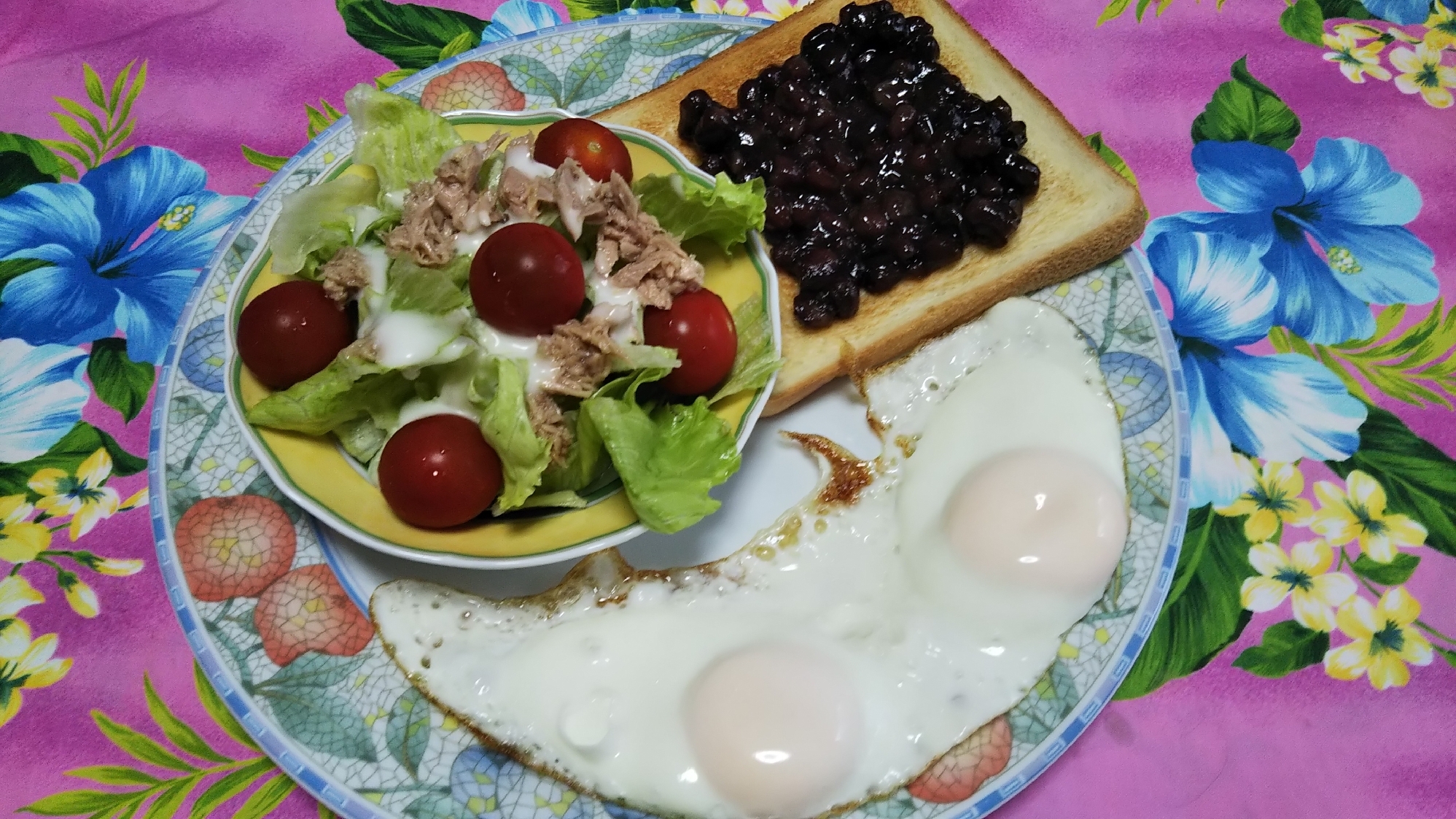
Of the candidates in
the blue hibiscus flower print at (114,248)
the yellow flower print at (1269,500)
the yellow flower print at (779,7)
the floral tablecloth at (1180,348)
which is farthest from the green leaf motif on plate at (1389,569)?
the blue hibiscus flower print at (114,248)

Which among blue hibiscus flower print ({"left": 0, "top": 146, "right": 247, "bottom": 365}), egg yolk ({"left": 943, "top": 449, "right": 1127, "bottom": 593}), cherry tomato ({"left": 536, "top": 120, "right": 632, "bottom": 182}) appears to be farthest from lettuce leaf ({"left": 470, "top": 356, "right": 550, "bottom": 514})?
blue hibiscus flower print ({"left": 0, "top": 146, "right": 247, "bottom": 365})

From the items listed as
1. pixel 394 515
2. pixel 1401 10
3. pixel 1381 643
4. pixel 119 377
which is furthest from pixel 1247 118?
pixel 119 377

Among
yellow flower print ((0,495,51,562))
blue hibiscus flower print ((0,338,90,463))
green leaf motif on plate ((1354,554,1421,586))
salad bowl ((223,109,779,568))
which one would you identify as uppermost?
salad bowl ((223,109,779,568))

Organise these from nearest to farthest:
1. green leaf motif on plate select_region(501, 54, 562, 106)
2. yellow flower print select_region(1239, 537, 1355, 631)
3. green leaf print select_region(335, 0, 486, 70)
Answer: yellow flower print select_region(1239, 537, 1355, 631), green leaf motif on plate select_region(501, 54, 562, 106), green leaf print select_region(335, 0, 486, 70)

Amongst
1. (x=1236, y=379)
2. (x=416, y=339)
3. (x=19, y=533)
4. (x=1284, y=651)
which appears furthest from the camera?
(x=1236, y=379)

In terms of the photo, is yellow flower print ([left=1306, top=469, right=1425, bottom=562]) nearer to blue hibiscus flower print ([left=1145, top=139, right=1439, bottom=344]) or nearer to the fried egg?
blue hibiscus flower print ([left=1145, top=139, right=1439, bottom=344])

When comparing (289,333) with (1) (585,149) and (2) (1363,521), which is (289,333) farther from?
(2) (1363,521)

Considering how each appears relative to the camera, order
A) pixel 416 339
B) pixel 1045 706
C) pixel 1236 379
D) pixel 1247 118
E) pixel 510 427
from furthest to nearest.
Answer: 1. pixel 1247 118
2. pixel 1236 379
3. pixel 1045 706
4. pixel 416 339
5. pixel 510 427
